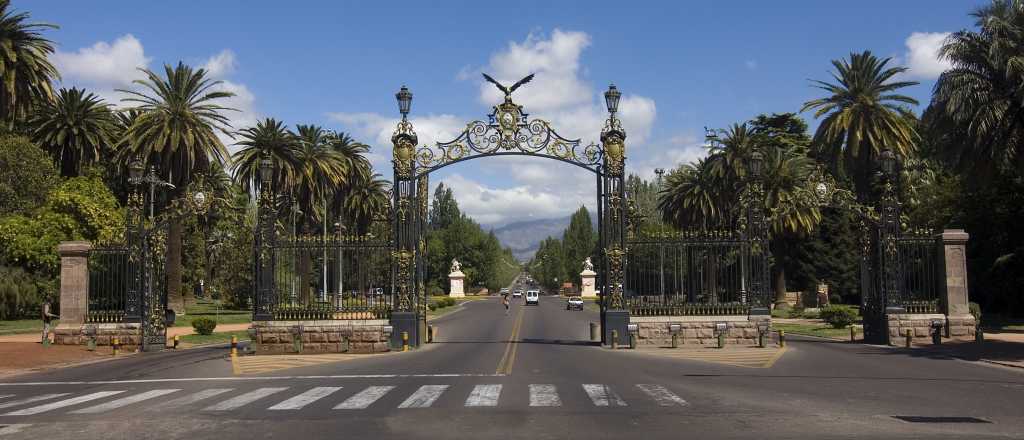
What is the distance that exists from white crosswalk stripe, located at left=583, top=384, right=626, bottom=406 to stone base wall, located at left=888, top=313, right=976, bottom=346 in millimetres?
16120

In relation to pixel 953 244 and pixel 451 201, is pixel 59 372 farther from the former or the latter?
pixel 451 201

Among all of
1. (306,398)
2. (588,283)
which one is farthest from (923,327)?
(588,283)

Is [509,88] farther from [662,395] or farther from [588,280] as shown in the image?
[588,280]

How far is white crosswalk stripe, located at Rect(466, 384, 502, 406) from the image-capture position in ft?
47.1

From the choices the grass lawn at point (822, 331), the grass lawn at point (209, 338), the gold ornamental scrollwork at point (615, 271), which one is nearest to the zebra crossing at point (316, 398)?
the gold ornamental scrollwork at point (615, 271)

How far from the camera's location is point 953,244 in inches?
1127

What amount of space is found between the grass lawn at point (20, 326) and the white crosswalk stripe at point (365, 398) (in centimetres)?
2906

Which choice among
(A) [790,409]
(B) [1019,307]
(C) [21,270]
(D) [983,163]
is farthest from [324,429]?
(B) [1019,307]

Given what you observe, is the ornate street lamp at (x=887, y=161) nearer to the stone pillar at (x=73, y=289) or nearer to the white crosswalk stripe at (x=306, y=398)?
the white crosswalk stripe at (x=306, y=398)

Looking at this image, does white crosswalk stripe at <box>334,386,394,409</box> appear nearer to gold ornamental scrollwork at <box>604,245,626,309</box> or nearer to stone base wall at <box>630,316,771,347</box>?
gold ornamental scrollwork at <box>604,245,626,309</box>

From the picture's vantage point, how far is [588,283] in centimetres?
12381

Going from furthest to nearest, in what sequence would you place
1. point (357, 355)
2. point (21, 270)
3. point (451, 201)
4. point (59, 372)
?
point (451, 201) → point (21, 270) → point (357, 355) → point (59, 372)

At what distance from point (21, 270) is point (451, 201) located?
106 meters

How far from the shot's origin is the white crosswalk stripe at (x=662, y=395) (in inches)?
561
